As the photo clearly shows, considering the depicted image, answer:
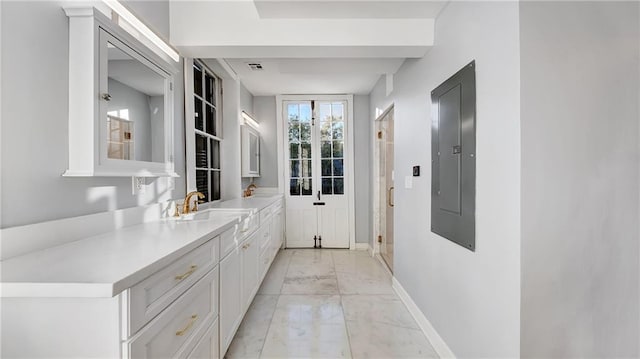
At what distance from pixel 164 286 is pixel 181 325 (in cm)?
27

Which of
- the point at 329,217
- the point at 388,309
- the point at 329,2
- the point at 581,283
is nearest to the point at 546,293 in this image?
the point at 581,283

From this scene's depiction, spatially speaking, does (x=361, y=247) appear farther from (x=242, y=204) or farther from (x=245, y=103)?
(x=245, y=103)

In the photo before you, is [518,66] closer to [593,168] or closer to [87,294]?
[593,168]

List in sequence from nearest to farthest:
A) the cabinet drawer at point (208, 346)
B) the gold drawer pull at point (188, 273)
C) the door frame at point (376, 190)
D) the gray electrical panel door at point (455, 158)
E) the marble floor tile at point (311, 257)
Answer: the gold drawer pull at point (188, 273) → the cabinet drawer at point (208, 346) → the gray electrical panel door at point (455, 158) → the marble floor tile at point (311, 257) → the door frame at point (376, 190)

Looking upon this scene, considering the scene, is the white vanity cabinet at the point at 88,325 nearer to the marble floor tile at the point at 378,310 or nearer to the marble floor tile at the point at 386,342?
the marble floor tile at the point at 386,342

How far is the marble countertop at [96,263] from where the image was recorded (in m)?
0.79

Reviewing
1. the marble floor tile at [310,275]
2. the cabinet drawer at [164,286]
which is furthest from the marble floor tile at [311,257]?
the cabinet drawer at [164,286]

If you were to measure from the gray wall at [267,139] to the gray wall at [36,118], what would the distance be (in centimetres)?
325

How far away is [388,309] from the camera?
2.61 metres

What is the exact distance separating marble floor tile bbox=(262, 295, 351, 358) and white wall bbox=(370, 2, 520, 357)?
2.35ft

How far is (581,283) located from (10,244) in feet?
7.45

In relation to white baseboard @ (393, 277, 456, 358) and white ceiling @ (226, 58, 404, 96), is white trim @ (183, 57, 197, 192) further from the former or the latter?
white baseboard @ (393, 277, 456, 358)

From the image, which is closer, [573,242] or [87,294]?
[87,294]

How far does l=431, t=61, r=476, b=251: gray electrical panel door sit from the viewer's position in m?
1.58
